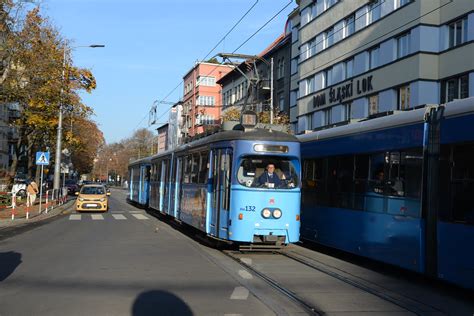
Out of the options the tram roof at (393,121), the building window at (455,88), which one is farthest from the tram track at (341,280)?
the building window at (455,88)

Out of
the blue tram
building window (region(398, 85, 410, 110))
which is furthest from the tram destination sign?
the blue tram

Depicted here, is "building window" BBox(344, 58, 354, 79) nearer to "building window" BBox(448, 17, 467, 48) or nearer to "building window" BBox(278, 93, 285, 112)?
"building window" BBox(448, 17, 467, 48)

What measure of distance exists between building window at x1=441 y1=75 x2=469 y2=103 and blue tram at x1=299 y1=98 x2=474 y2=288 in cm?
1514

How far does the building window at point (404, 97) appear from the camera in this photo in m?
28.5

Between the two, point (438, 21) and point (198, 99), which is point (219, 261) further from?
point (198, 99)

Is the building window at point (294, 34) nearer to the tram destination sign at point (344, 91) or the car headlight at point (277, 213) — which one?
the tram destination sign at point (344, 91)

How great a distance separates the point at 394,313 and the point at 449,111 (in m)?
3.43

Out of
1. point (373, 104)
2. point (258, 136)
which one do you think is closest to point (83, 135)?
point (373, 104)

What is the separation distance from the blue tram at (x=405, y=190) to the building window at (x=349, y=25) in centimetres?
2369

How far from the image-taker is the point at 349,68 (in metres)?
35.2

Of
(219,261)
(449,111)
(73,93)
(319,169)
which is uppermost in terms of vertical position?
(73,93)

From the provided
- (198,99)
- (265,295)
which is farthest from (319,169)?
(198,99)

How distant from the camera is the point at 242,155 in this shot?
40.4ft

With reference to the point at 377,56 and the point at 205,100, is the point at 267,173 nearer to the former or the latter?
the point at 377,56
